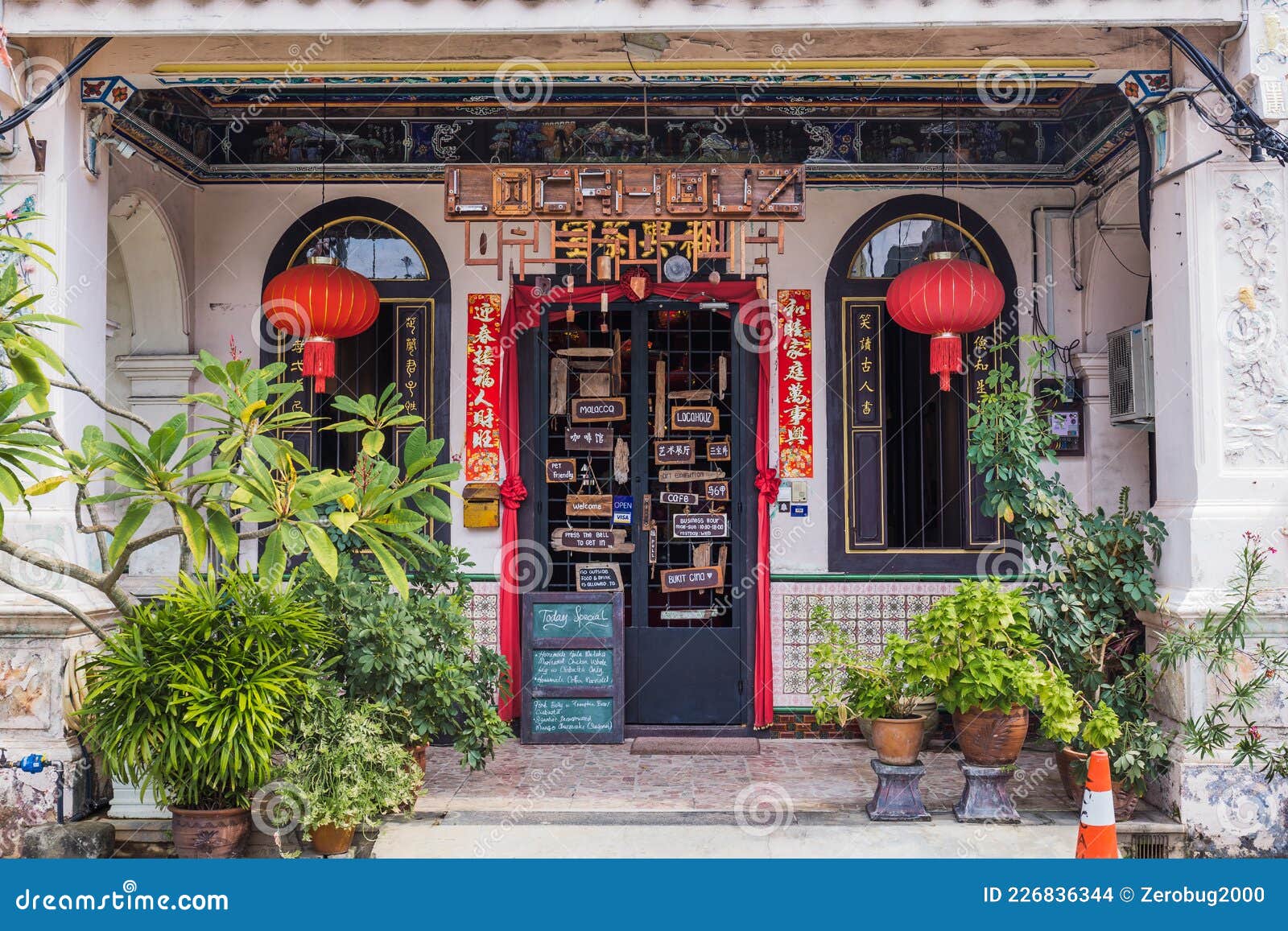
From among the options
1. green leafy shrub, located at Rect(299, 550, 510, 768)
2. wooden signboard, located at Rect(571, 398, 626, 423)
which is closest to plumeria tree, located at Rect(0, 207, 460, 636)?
green leafy shrub, located at Rect(299, 550, 510, 768)

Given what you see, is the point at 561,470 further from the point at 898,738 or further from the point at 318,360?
the point at 898,738

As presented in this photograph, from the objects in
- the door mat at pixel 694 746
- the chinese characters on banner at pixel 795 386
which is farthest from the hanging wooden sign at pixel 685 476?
the door mat at pixel 694 746

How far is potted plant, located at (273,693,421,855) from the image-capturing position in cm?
498

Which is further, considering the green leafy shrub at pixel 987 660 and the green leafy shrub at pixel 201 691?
the green leafy shrub at pixel 987 660

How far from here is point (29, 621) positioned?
5.46 metres

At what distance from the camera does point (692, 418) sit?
25.4ft

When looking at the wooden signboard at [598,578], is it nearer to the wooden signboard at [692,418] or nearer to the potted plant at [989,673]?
the wooden signboard at [692,418]

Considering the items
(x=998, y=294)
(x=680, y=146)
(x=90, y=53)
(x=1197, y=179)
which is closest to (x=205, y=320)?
(x=90, y=53)

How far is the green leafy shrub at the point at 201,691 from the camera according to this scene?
4.79 m

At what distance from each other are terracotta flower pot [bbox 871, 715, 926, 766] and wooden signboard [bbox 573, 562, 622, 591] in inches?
98.6

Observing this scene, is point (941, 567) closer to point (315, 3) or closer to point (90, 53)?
point (315, 3)

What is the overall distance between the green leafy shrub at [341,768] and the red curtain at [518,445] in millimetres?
2330

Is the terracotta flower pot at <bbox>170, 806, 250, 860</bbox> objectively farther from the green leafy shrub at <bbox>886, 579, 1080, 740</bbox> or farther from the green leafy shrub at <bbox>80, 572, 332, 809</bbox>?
the green leafy shrub at <bbox>886, 579, 1080, 740</bbox>

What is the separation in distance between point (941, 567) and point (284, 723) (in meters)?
4.53
